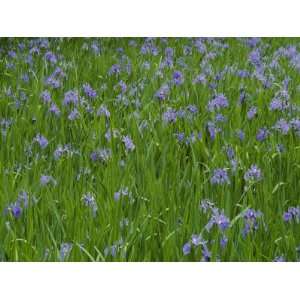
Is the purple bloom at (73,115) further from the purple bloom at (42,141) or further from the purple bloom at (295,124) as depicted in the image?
the purple bloom at (295,124)

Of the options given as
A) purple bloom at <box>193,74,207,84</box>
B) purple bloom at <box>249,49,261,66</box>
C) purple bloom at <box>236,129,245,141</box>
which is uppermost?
purple bloom at <box>249,49,261,66</box>

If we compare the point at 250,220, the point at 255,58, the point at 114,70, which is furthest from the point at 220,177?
the point at 255,58

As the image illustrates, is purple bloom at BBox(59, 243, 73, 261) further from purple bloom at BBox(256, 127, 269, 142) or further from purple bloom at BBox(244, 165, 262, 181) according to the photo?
purple bloom at BBox(256, 127, 269, 142)

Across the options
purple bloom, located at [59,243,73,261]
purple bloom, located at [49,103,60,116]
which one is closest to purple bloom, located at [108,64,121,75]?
purple bloom, located at [49,103,60,116]

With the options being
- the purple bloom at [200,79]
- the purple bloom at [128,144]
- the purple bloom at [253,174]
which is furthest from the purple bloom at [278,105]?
the purple bloom at [128,144]

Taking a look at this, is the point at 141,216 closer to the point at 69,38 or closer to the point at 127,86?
the point at 127,86

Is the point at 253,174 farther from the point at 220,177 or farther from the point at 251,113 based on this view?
the point at 251,113
